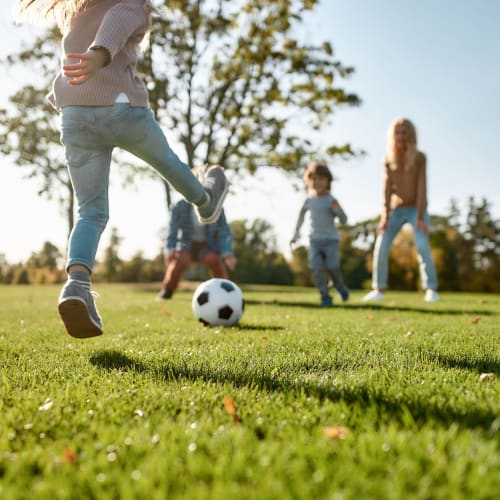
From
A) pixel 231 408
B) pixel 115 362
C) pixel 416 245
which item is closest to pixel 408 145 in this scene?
pixel 416 245

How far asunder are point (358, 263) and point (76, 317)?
39224 mm

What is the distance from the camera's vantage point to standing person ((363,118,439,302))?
321 inches

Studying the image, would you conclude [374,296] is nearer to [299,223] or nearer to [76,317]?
[299,223]

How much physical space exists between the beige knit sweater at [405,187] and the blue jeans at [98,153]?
5.54 metres

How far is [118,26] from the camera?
299 cm

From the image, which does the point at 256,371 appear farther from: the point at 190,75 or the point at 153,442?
the point at 190,75

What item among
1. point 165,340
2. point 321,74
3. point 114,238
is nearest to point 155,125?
point 165,340

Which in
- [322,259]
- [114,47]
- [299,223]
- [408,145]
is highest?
[408,145]

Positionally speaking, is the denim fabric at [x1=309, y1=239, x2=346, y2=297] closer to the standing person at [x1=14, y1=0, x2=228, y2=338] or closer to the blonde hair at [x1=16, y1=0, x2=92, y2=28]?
the standing person at [x1=14, y1=0, x2=228, y2=338]

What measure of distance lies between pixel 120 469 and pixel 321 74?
54.0 ft

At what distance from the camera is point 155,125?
10.9 feet

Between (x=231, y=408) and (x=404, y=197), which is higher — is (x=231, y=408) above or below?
below

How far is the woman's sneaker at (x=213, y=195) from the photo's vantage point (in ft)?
13.0

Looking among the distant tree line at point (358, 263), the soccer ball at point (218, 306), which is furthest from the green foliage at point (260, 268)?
the soccer ball at point (218, 306)
